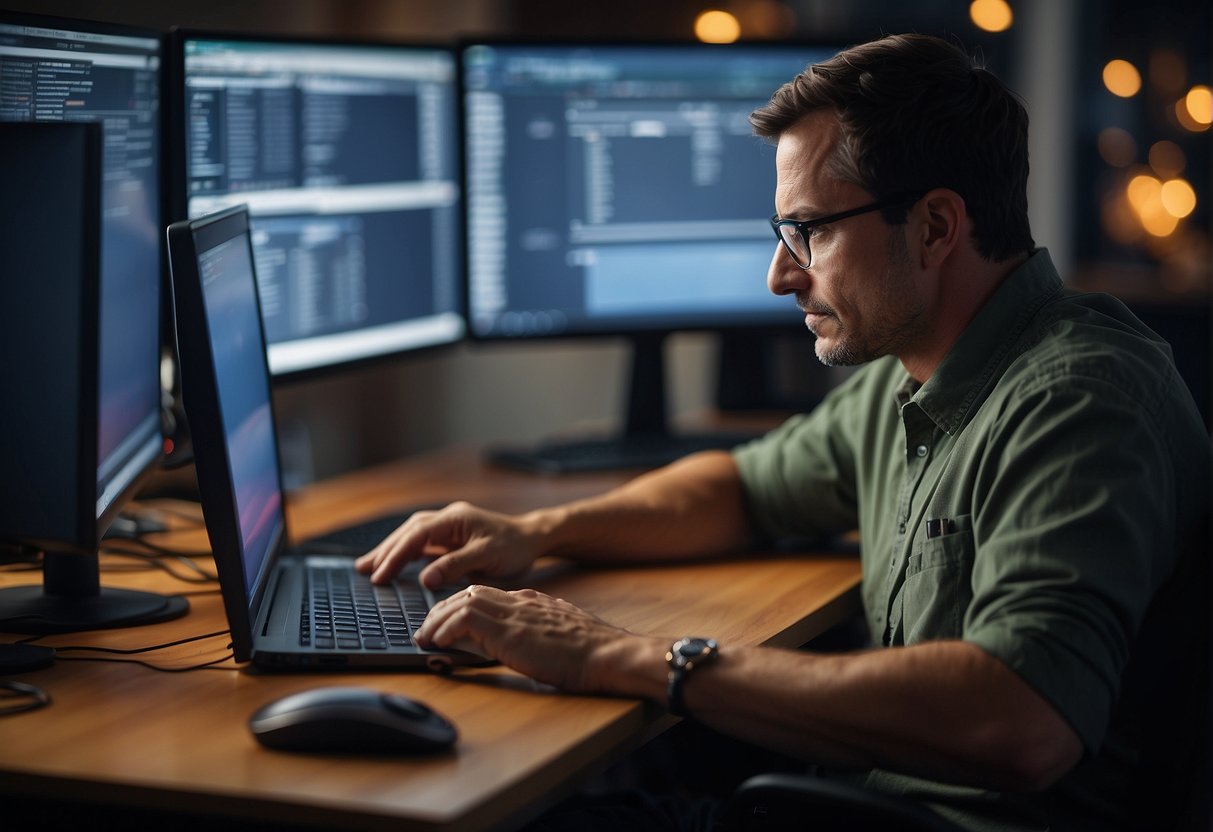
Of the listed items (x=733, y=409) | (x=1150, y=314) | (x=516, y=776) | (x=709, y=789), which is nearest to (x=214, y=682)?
(x=516, y=776)

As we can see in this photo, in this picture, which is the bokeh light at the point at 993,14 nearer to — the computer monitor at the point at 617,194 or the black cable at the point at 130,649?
the computer monitor at the point at 617,194

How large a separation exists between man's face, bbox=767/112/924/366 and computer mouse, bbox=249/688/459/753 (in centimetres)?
63

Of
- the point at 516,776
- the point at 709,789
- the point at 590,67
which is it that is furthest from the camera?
the point at 590,67

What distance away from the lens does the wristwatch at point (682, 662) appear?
3.62 ft

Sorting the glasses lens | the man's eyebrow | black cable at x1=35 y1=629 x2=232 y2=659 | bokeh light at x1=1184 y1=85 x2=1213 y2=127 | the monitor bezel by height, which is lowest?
black cable at x1=35 y1=629 x2=232 y2=659

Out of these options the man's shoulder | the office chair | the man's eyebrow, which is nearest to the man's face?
the man's eyebrow

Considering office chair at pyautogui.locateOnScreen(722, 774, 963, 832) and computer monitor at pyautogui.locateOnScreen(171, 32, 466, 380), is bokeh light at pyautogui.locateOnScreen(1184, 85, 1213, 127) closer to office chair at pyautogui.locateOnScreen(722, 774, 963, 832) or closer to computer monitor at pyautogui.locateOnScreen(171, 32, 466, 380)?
computer monitor at pyautogui.locateOnScreen(171, 32, 466, 380)

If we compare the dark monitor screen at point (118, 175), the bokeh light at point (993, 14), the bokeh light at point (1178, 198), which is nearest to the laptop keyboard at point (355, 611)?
the dark monitor screen at point (118, 175)

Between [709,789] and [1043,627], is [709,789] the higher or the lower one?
the lower one

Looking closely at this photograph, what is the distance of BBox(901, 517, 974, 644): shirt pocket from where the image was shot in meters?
1.22

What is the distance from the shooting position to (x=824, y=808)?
101 cm

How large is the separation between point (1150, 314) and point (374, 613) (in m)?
3.30

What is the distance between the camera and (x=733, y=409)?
2414mm

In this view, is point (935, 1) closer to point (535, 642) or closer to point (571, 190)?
point (571, 190)
